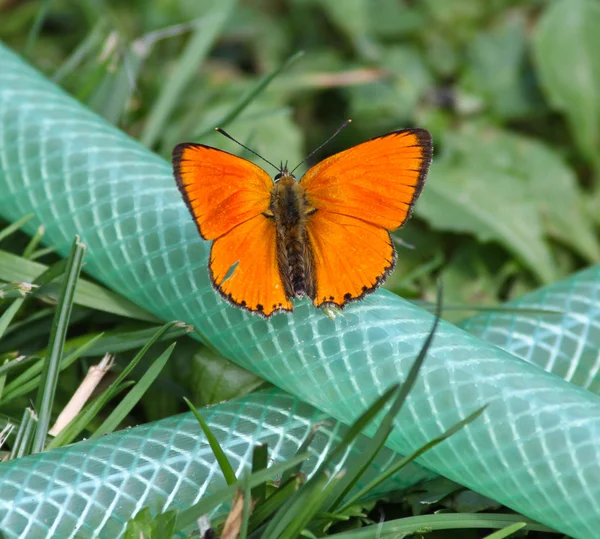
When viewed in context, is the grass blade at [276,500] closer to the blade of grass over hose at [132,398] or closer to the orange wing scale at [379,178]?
the blade of grass over hose at [132,398]

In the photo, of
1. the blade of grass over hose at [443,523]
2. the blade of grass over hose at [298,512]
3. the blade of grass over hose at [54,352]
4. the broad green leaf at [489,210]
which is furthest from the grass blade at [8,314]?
the broad green leaf at [489,210]

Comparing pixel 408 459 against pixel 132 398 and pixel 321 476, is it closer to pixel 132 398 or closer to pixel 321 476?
pixel 321 476

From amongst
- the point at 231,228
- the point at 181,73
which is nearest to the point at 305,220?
the point at 231,228

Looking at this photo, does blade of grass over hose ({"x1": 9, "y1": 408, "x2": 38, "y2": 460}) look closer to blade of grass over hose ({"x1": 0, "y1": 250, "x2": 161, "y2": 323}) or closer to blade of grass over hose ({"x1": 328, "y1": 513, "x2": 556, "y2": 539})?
blade of grass over hose ({"x1": 0, "y1": 250, "x2": 161, "y2": 323})

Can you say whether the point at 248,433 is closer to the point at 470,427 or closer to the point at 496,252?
the point at 470,427

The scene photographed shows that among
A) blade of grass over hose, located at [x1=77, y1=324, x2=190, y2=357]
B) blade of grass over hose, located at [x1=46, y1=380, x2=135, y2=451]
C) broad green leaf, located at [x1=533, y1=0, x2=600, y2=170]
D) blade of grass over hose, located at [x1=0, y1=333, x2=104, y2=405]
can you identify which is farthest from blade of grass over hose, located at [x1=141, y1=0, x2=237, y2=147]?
broad green leaf, located at [x1=533, y1=0, x2=600, y2=170]
